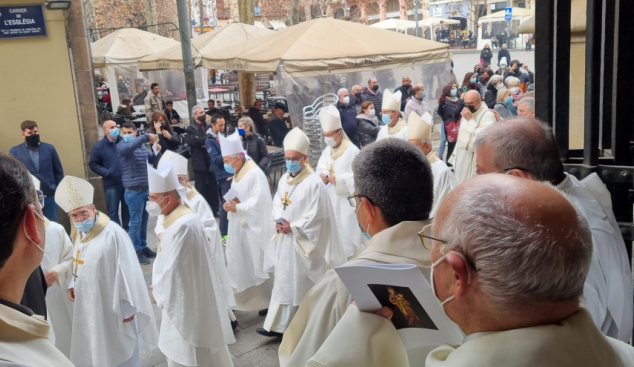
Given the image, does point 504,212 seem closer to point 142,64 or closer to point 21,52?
point 21,52

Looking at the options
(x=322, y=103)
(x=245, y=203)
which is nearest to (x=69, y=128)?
(x=245, y=203)

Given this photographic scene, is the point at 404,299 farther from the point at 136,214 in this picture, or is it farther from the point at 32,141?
the point at 32,141

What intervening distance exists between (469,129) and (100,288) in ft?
18.1

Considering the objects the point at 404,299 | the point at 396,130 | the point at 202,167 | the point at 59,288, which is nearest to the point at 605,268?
the point at 404,299

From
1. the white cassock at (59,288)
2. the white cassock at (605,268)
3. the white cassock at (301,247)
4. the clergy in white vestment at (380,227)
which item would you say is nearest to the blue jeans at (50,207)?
the white cassock at (59,288)

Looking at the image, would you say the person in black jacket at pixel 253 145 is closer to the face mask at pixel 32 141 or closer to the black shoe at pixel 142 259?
the black shoe at pixel 142 259

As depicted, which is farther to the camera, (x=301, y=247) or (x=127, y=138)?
(x=127, y=138)

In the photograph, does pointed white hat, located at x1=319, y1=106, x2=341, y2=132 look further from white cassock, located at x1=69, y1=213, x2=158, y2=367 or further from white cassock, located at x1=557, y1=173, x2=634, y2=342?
white cassock, located at x1=557, y1=173, x2=634, y2=342

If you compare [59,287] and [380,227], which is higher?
[380,227]

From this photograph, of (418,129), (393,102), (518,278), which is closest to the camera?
(518,278)

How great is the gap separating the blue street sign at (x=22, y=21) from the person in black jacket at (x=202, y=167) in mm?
2670

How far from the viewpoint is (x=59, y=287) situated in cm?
475

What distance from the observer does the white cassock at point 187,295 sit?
4355 mm

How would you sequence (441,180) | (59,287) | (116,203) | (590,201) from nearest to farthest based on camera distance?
(590,201) → (59,287) → (441,180) → (116,203)
